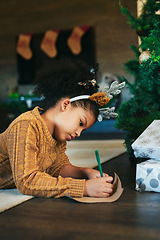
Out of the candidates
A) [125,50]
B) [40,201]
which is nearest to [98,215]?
[40,201]

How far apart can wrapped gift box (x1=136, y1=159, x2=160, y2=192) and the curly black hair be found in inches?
9.2

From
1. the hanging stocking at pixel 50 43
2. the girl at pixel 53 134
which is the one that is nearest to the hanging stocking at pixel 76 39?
the hanging stocking at pixel 50 43

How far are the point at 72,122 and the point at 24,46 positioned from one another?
4.18m

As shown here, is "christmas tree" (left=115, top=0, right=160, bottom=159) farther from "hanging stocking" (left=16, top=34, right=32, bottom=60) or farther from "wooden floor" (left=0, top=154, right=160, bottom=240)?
"hanging stocking" (left=16, top=34, right=32, bottom=60)

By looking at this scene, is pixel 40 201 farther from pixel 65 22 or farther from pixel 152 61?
pixel 65 22

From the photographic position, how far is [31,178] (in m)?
0.83

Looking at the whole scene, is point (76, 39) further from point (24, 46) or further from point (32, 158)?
point (32, 158)

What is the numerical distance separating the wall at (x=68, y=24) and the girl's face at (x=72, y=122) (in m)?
3.34

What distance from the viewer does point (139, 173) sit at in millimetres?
924

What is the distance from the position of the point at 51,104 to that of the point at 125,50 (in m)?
3.58

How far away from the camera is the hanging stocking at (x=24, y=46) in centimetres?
478

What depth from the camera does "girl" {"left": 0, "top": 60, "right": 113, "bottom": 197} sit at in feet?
2.73

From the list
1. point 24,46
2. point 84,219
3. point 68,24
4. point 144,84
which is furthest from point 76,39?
point 84,219

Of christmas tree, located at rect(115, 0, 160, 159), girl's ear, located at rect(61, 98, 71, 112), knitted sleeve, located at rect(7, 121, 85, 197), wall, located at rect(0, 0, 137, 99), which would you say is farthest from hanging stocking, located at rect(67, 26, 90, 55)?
knitted sleeve, located at rect(7, 121, 85, 197)
